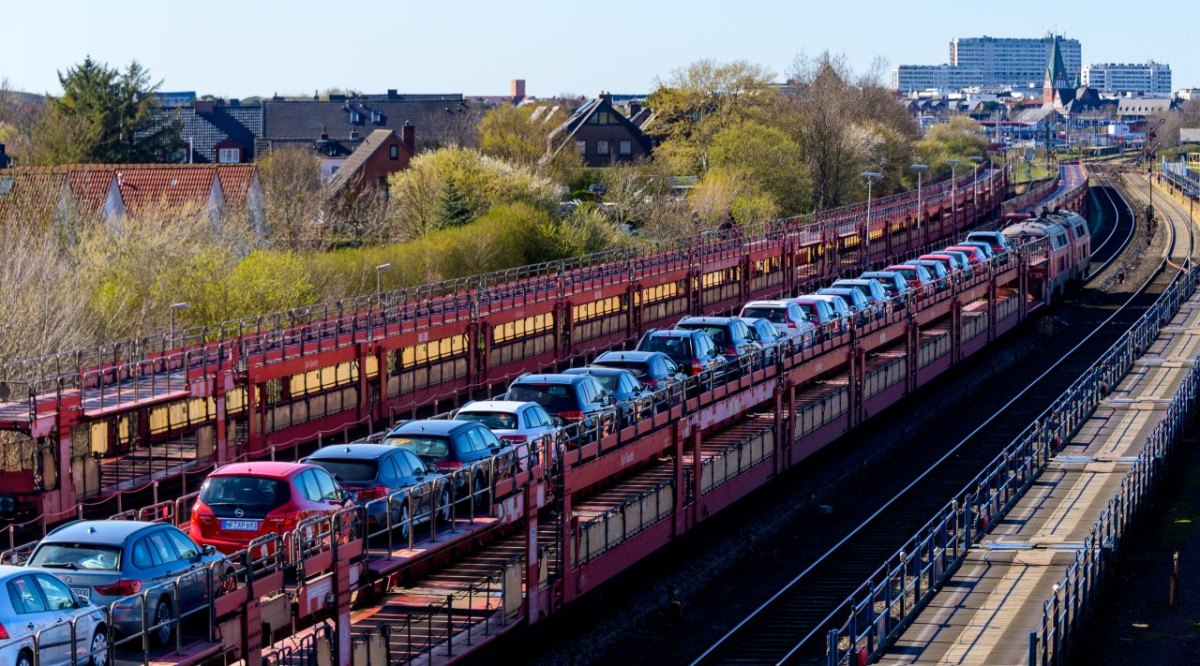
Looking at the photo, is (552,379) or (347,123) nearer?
(552,379)

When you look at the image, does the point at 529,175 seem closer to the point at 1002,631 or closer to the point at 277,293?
the point at 277,293

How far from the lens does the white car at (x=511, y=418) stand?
27.5m

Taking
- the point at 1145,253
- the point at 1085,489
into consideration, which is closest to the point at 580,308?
the point at 1085,489

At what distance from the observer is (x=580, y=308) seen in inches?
2056

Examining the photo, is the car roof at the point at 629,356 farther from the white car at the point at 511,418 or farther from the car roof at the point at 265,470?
the car roof at the point at 265,470

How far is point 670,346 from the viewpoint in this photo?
37562 millimetres

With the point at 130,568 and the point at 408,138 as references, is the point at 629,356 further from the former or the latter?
the point at 408,138

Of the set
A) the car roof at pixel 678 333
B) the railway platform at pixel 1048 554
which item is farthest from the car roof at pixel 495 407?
the car roof at pixel 678 333

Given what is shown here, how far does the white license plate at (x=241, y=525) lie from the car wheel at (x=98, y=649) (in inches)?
175

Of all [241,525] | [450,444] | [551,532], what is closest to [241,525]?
[241,525]

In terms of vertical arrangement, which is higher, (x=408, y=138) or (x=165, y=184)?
(x=408, y=138)

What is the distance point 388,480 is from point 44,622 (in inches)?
294

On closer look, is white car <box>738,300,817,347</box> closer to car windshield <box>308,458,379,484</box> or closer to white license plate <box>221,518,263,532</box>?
car windshield <box>308,458,379,484</box>

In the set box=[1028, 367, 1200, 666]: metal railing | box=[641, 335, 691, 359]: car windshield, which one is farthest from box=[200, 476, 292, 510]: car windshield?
box=[641, 335, 691, 359]: car windshield
